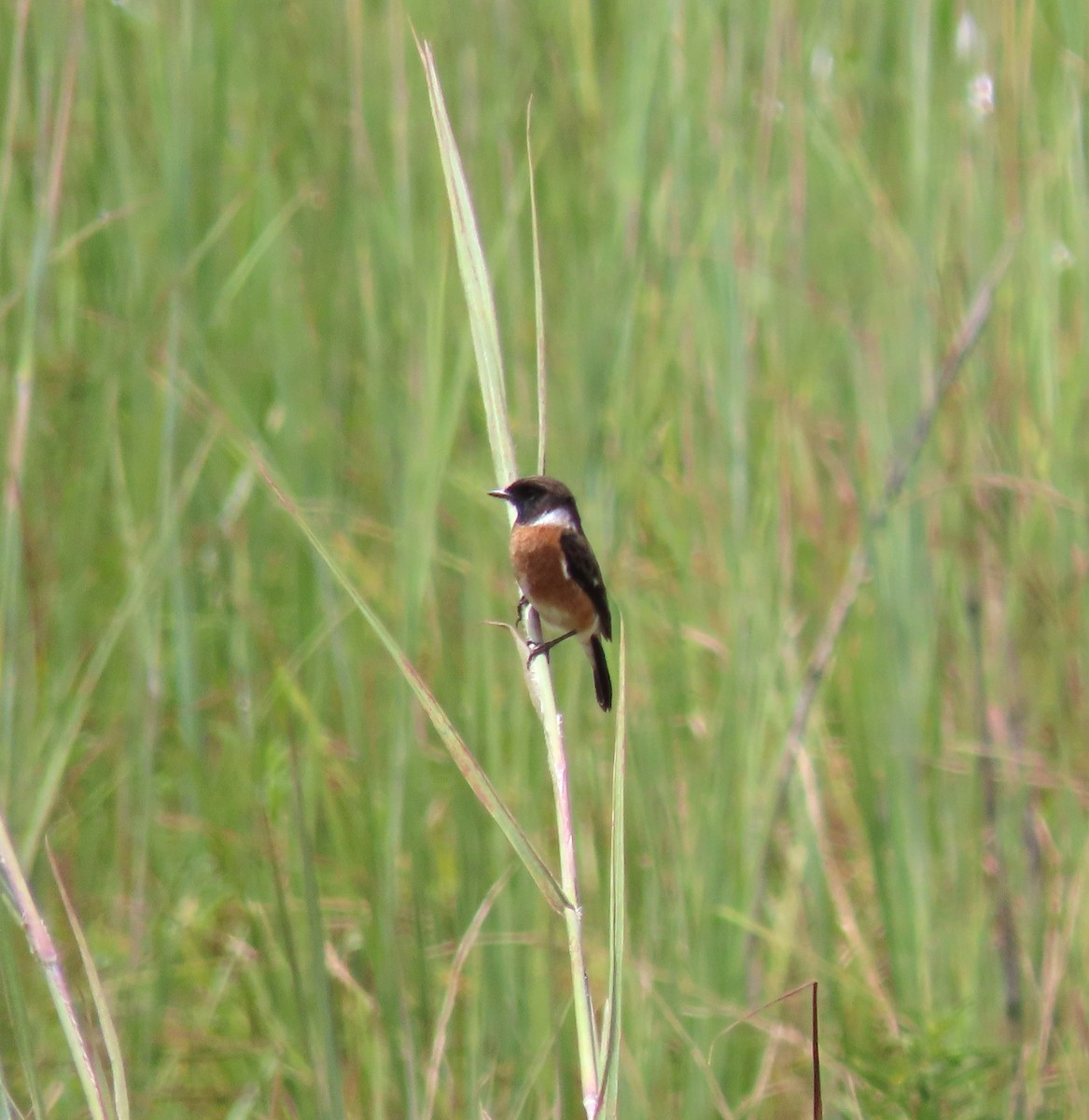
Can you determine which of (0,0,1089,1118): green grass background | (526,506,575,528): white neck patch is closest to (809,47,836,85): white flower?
(0,0,1089,1118): green grass background

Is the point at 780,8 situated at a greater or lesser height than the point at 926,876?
greater

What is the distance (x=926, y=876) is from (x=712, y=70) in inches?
57.2

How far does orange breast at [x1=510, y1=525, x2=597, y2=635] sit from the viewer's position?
237 centimetres

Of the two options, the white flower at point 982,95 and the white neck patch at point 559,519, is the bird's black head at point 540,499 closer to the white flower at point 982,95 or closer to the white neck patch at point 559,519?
the white neck patch at point 559,519

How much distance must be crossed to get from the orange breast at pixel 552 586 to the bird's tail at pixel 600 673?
0.19 feet

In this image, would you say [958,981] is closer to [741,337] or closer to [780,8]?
[741,337]

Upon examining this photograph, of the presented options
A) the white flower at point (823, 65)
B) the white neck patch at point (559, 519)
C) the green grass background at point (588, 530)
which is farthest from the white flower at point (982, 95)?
the white neck patch at point (559, 519)

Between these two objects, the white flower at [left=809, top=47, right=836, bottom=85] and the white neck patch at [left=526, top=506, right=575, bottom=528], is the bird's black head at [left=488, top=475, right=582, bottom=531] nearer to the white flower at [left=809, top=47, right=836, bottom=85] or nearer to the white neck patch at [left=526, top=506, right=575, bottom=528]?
the white neck patch at [left=526, top=506, right=575, bottom=528]

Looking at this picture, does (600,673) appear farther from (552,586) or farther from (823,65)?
(823,65)

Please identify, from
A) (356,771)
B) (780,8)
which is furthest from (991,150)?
(356,771)

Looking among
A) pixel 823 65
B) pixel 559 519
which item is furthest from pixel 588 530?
pixel 823 65

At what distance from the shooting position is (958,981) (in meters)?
2.42

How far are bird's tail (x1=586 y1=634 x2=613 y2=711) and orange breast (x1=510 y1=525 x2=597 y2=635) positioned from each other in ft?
0.19

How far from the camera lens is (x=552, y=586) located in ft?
7.90
